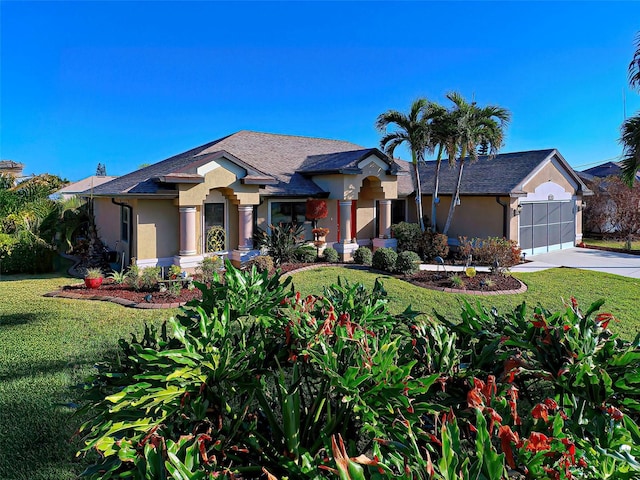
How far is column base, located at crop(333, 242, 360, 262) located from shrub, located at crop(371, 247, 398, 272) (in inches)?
110

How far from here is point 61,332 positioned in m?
9.83

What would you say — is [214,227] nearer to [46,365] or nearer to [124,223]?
[124,223]

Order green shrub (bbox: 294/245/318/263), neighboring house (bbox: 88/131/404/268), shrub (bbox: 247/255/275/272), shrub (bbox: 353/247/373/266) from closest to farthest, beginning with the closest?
neighboring house (bbox: 88/131/404/268)
shrub (bbox: 247/255/275/272)
green shrub (bbox: 294/245/318/263)
shrub (bbox: 353/247/373/266)

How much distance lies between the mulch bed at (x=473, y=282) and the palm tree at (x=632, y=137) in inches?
334

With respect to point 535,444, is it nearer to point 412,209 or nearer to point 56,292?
point 56,292

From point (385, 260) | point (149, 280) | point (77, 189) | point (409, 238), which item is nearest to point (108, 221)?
point (149, 280)

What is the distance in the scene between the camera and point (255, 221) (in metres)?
19.1

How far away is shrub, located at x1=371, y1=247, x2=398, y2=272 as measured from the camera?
679 inches

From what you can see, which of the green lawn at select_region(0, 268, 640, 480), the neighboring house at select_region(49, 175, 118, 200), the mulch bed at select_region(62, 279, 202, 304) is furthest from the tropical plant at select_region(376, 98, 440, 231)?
the neighboring house at select_region(49, 175, 118, 200)

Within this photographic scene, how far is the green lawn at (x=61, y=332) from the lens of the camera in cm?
527

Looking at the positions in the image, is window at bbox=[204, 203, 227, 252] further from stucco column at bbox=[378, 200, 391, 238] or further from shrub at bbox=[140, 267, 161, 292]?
stucco column at bbox=[378, 200, 391, 238]

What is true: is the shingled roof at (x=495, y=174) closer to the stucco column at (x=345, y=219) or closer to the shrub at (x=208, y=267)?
the stucco column at (x=345, y=219)

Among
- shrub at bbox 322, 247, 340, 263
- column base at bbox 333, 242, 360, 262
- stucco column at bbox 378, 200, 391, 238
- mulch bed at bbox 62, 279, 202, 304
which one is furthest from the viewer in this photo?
stucco column at bbox 378, 200, 391, 238

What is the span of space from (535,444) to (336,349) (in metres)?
1.68
